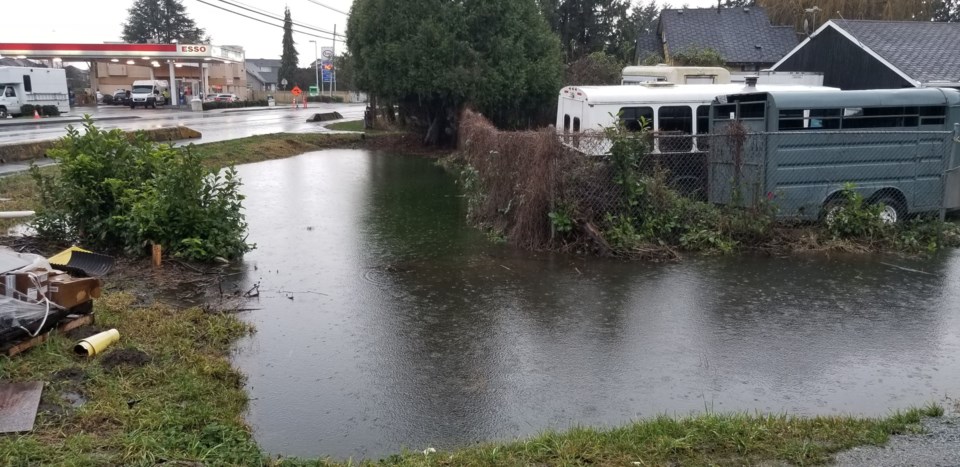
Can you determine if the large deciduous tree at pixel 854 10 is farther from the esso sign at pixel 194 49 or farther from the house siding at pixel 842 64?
the esso sign at pixel 194 49

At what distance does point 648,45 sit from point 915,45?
16.2m

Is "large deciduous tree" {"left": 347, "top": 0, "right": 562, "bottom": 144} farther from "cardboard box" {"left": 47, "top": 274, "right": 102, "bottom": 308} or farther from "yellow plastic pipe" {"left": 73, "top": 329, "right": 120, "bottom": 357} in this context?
"yellow plastic pipe" {"left": 73, "top": 329, "right": 120, "bottom": 357}

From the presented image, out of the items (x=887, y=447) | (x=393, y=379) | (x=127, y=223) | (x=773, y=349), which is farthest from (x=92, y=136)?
(x=887, y=447)

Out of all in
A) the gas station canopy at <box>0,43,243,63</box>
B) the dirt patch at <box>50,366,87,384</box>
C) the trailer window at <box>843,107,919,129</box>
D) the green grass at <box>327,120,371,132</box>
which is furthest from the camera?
the gas station canopy at <box>0,43,243,63</box>

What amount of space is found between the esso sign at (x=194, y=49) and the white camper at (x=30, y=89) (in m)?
13.0

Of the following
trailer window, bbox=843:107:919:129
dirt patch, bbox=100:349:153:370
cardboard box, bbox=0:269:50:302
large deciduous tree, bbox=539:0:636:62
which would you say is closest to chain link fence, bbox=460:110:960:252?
trailer window, bbox=843:107:919:129

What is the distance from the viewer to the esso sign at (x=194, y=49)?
55250 millimetres

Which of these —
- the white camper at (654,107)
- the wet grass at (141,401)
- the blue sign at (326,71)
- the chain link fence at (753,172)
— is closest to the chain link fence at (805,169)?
the chain link fence at (753,172)

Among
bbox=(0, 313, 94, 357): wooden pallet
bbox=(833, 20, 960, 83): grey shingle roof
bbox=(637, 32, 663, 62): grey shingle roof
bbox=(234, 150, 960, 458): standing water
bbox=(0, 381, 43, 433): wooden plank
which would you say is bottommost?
bbox=(234, 150, 960, 458): standing water

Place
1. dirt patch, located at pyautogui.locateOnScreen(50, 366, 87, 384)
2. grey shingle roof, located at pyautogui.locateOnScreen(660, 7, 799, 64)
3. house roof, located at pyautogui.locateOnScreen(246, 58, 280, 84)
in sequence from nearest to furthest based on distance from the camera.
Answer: dirt patch, located at pyautogui.locateOnScreen(50, 366, 87, 384), grey shingle roof, located at pyautogui.locateOnScreen(660, 7, 799, 64), house roof, located at pyautogui.locateOnScreen(246, 58, 280, 84)

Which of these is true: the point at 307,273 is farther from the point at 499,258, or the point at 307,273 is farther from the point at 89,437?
the point at 89,437

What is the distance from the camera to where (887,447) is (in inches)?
172

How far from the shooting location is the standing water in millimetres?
5285

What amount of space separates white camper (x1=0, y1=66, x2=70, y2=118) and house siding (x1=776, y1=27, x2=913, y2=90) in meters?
38.4
